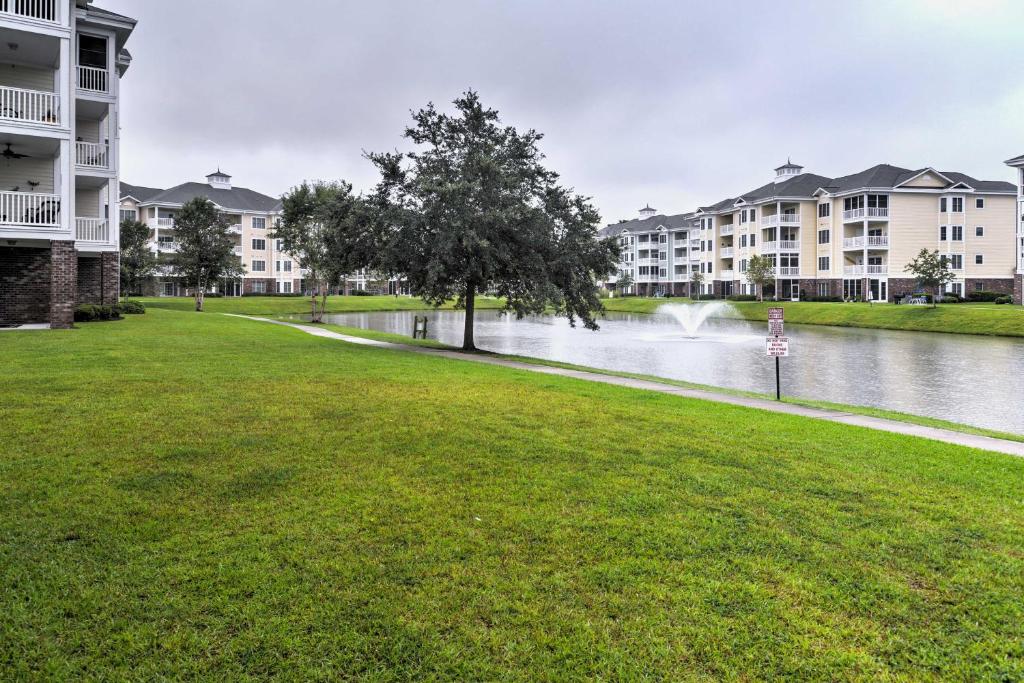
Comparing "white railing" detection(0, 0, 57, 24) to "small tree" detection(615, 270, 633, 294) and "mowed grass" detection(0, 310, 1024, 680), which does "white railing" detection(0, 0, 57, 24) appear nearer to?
"mowed grass" detection(0, 310, 1024, 680)

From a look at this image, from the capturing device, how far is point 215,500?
6.09 metres

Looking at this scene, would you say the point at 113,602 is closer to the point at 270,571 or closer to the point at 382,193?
the point at 270,571

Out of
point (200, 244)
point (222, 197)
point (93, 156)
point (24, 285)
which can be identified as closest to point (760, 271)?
point (200, 244)

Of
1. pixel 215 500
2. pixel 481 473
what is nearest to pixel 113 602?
pixel 215 500

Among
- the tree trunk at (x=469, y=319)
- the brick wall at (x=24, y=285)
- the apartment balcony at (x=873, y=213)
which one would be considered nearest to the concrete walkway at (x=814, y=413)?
the tree trunk at (x=469, y=319)

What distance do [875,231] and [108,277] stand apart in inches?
2526

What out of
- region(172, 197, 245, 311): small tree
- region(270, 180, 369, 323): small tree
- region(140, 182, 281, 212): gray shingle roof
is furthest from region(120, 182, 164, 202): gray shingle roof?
region(270, 180, 369, 323): small tree

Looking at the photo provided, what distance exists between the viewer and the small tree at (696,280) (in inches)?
3442

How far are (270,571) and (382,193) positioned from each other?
68.8 feet

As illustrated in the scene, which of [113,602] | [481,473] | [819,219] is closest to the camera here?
[113,602]

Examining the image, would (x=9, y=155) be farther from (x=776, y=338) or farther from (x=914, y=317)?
(x=914, y=317)

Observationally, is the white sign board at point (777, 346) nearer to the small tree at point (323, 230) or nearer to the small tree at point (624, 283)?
the small tree at point (323, 230)

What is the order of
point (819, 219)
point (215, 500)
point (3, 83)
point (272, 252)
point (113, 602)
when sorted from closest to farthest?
point (113, 602)
point (215, 500)
point (3, 83)
point (819, 219)
point (272, 252)

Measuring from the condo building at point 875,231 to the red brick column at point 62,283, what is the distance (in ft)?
165
